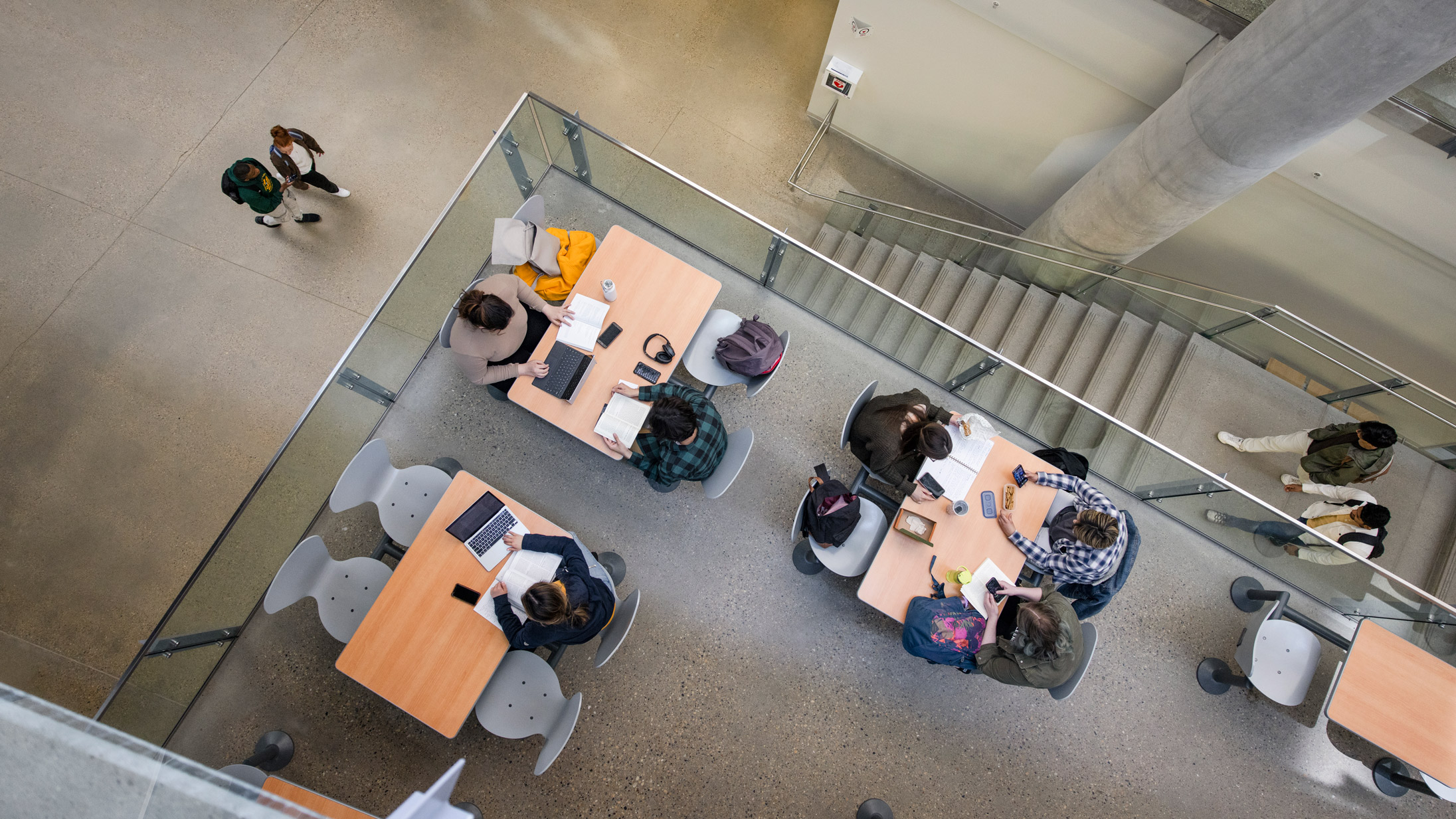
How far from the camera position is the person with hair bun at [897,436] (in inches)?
157

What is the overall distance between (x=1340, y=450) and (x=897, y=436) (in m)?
3.66

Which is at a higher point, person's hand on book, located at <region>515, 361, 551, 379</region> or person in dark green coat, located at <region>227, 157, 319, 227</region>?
person in dark green coat, located at <region>227, 157, 319, 227</region>

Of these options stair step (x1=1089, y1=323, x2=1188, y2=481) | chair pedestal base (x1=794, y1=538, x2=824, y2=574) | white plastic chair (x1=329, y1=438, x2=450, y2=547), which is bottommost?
white plastic chair (x1=329, y1=438, x2=450, y2=547)

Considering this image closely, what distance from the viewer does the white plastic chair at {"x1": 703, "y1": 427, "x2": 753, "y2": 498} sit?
399 cm

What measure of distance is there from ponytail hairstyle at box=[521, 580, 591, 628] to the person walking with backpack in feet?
15.2

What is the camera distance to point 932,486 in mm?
4098

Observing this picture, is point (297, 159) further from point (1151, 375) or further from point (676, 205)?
point (1151, 375)

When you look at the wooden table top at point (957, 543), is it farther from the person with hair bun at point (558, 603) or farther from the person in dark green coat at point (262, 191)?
the person in dark green coat at point (262, 191)

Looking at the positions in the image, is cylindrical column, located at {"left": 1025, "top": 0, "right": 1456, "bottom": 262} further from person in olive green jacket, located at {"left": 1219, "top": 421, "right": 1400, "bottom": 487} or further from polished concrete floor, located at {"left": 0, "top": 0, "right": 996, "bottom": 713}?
polished concrete floor, located at {"left": 0, "top": 0, "right": 996, "bottom": 713}

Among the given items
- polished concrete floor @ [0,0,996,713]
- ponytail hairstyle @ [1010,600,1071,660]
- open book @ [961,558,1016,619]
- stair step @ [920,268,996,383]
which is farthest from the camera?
stair step @ [920,268,996,383]

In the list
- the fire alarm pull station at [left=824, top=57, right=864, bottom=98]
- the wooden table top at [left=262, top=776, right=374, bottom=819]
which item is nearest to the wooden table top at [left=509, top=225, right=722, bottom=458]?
the wooden table top at [left=262, top=776, right=374, bottom=819]

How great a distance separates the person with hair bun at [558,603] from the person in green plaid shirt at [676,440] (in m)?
0.69

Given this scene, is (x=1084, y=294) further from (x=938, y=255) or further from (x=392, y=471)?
(x=392, y=471)

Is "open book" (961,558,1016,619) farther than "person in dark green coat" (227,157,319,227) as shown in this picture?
No
